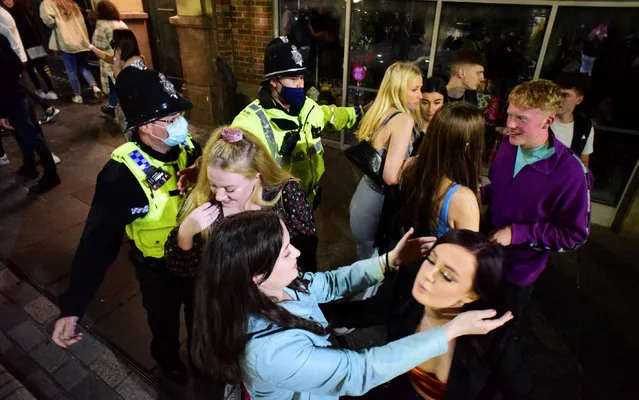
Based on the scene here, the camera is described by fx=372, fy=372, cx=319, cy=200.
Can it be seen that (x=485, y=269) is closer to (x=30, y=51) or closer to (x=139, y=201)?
(x=139, y=201)

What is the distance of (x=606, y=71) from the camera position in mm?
4324

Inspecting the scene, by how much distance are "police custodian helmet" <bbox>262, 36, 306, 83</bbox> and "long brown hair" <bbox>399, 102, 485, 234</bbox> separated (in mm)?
1168

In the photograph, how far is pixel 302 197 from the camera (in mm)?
2289

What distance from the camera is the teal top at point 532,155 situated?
221cm

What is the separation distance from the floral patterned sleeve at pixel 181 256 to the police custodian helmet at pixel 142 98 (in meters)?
0.64

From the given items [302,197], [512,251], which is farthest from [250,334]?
[512,251]

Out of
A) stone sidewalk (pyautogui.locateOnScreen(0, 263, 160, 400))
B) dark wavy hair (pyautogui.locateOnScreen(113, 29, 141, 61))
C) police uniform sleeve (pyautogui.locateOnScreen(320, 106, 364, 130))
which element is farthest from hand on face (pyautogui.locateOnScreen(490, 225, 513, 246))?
dark wavy hair (pyautogui.locateOnScreen(113, 29, 141, 61))

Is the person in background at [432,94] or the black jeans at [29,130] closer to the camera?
the person in background at [432,94]

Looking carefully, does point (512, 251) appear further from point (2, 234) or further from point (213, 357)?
point (2, 234)

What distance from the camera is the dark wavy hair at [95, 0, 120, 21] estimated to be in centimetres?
628

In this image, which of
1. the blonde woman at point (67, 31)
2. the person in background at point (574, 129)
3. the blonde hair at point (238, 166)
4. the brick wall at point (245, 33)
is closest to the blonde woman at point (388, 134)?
the blonde hair at point (238, 166)

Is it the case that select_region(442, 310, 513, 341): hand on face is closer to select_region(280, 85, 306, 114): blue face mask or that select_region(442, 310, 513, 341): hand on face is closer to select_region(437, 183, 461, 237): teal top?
select_region(437, 183, 461, 237): teal top

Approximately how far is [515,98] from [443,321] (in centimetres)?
152

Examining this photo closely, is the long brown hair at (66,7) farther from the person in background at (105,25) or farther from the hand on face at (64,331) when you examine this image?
the hand on face at (64,331)
